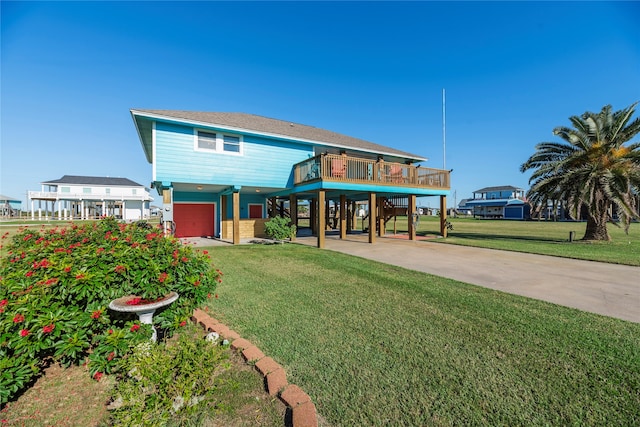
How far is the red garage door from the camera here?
15383mm

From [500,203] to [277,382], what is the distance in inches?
2455

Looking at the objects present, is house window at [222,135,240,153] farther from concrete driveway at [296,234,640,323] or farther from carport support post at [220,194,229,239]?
concrete driveway at [296,234,640,323]

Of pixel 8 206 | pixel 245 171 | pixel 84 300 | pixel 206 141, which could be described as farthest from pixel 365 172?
pixel 8 206

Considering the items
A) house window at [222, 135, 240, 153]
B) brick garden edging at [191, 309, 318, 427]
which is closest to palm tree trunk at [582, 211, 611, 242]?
brick garden edging at [191, 309, 318, 427]

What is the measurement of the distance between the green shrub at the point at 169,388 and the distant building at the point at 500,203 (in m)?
57.3

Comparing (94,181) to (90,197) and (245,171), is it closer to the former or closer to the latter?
(90,197)

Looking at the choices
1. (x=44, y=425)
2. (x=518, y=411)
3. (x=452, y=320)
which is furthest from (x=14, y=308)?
(x=452, y=320)

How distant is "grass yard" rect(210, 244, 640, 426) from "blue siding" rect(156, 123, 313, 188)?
25.7ft

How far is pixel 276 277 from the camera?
628 cm

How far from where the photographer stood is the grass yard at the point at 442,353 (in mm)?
→ 2082

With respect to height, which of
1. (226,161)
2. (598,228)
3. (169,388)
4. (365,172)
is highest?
(226,161)

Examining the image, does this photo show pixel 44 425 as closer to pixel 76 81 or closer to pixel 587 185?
pixel 76 81

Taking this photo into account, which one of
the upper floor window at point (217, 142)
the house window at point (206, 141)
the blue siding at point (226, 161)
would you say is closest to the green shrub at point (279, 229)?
the blue siding at point (226, 161)

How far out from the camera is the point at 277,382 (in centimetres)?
232
